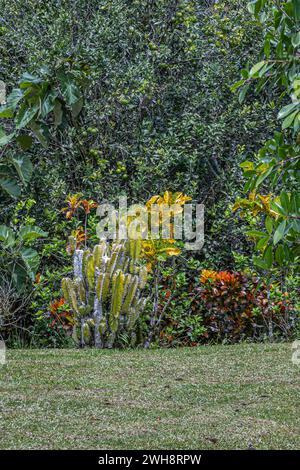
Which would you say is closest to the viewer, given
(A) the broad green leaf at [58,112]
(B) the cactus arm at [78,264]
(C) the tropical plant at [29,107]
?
(C) the tropical plant at [29,107]

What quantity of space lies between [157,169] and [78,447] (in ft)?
14.9

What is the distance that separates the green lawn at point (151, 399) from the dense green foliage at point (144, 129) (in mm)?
1098

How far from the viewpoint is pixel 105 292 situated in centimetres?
666

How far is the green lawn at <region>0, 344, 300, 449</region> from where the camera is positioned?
153 inches

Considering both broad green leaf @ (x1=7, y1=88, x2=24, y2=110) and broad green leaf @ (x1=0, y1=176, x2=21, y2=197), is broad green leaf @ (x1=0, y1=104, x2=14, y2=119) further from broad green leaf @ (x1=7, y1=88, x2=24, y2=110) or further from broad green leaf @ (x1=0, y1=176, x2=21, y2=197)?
broad green leaf @ (x1=0, y1=176, x2=21, y2=197)

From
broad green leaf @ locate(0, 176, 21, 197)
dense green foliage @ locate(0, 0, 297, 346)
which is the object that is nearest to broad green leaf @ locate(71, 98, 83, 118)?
broad green leaf @ locate(0, 176, 21, 197)

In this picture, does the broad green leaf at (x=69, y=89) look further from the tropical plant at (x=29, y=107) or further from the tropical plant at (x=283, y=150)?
the tropical plant at (x=283, y=150)

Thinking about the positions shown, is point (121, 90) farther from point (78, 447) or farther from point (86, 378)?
point (78, 447)

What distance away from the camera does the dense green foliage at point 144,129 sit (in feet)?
24.7

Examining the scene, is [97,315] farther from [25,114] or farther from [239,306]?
[25,114]

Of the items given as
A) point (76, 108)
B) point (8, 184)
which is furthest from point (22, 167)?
point (76, 108)

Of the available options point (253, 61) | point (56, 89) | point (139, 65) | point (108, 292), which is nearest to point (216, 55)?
point (253, 61)

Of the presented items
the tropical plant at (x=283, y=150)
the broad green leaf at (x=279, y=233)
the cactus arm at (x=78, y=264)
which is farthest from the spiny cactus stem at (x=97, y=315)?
the broad green leaf at (x=279, y=233)

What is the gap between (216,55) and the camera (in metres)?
8.59
